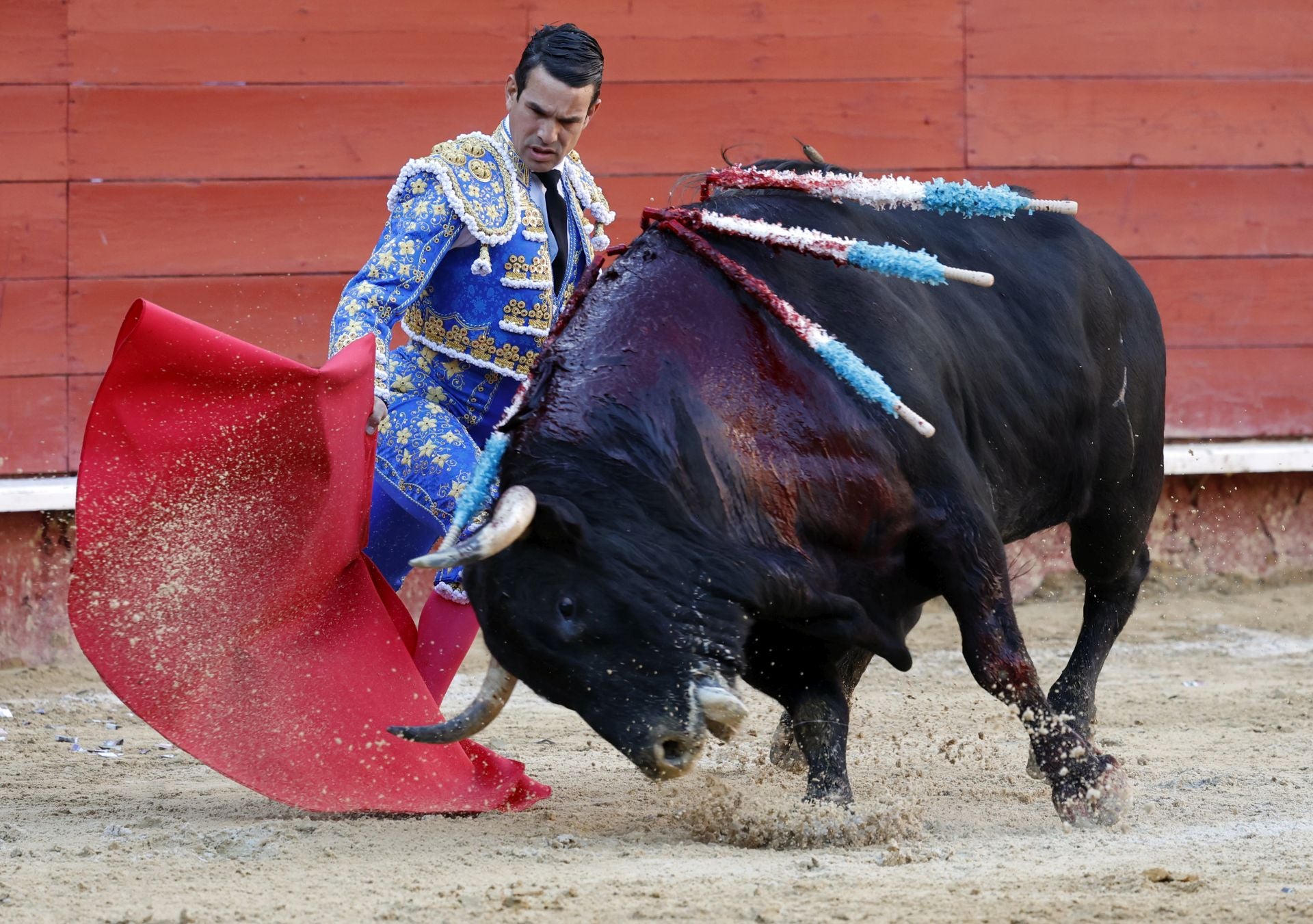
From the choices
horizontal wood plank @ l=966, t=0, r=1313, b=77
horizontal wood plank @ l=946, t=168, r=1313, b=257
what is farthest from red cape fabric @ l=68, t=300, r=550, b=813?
horizontal wood plank @ l=966, t=0, r=1313, b=77

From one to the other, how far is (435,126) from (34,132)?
1279mm

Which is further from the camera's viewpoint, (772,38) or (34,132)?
(772,38)

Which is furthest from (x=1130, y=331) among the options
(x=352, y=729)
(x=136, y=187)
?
(x=136, y=187)

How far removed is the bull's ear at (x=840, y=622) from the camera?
9.82ft

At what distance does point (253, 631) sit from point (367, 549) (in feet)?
1.19

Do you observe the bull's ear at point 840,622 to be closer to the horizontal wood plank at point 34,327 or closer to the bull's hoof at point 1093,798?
the bull's hoof at point 1093,798

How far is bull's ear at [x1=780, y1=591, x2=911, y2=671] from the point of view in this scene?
2.99 metres

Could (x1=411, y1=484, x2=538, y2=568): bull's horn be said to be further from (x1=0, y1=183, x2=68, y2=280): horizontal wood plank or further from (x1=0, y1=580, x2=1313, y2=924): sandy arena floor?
(x1=0, y1=183, x2=68, y2=280): horizontal wood plank

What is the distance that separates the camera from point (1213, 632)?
583cm

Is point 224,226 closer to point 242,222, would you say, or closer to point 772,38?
point 242,222

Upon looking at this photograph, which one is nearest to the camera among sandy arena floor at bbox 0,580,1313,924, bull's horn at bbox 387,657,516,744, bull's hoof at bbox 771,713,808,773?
sandy arena floor at bbox 0,580,1313,924

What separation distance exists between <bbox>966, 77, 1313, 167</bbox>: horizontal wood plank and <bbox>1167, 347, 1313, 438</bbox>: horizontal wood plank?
71 centimetres

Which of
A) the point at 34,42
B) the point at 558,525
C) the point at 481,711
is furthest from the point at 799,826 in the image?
the point at 34,42

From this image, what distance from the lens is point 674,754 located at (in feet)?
9.22
